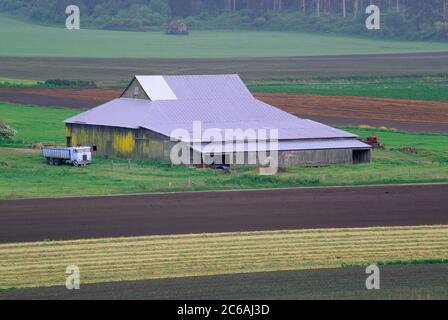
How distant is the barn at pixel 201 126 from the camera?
7456 centimetres

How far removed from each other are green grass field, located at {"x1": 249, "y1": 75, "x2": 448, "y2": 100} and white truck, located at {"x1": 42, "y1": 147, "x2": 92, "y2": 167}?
2077 inches

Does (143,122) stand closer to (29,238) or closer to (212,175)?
(212,175)

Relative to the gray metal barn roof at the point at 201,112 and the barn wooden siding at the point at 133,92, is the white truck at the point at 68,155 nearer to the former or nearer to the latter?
the gray metal barn roof at the point at 201,112

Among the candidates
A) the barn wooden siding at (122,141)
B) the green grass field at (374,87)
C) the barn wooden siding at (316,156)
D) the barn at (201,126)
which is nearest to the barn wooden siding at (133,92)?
the barn at (201,126)

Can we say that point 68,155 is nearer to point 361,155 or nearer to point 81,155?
point 81,155

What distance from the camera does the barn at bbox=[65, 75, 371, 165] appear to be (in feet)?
245

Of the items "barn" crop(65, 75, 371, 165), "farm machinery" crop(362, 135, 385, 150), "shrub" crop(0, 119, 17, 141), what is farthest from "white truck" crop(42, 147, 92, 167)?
"farm machinery" crop(362, 135, 385, 150)

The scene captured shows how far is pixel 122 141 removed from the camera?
7806 centimetres

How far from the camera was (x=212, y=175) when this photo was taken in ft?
228

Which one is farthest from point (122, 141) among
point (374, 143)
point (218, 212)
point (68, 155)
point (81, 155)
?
point (218, 212)

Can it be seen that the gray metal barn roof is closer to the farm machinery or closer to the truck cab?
the farm machinery

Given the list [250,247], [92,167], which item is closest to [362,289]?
[250,247]

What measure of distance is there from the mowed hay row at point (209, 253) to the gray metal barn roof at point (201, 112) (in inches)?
1060

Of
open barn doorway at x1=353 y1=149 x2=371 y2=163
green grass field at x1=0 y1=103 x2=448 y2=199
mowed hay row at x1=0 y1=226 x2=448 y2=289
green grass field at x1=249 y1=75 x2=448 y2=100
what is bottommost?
mowed hay row at x1=0 y1=226 x2=448 y2=289
